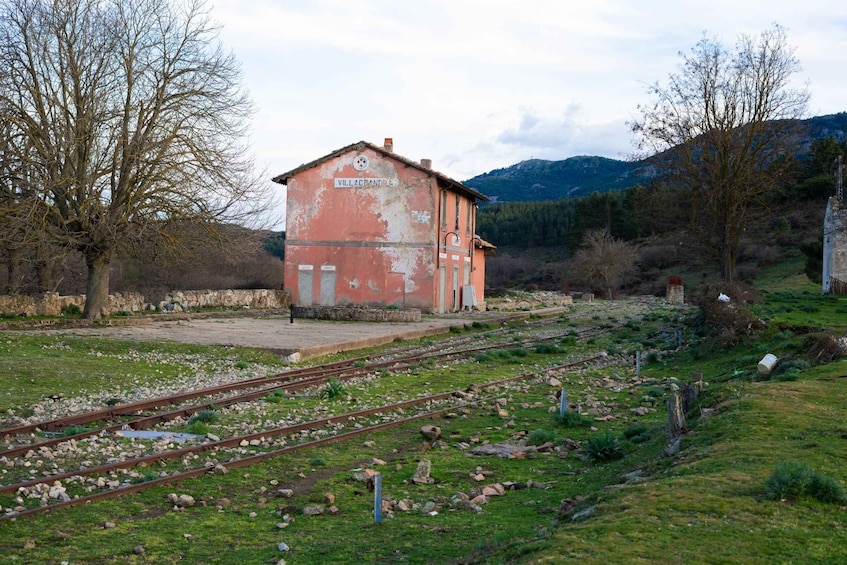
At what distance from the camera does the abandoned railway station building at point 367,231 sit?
39.5 metres

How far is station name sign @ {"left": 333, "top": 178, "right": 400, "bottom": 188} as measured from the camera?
40.2 meters

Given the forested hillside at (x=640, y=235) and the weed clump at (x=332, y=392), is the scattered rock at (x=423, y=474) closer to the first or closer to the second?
the weed clump at (x=332, y=392)

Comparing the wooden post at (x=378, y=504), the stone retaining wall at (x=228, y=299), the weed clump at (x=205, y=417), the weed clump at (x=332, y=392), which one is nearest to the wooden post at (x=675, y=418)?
the wooden post at (x=378, y=504)

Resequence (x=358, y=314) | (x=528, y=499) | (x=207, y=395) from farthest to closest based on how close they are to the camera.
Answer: (x=358, y=314) < (x=207, y=395) < (x=528, y=499)

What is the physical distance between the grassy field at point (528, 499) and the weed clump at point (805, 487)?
6cm

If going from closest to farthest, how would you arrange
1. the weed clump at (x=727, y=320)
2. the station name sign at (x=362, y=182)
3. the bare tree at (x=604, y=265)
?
the weed clump at (x=727, y=320), the station name sign at (x=362, y=182), the bare tree at (x=604, y=265)

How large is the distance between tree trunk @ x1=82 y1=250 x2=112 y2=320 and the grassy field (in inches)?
494

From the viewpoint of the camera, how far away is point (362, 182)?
1590 inches

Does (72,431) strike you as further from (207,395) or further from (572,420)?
(572,420)

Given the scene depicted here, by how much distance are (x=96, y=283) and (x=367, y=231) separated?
51.4ft

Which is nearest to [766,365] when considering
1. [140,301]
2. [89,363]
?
[89,363]

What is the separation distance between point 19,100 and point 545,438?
20.8 metres

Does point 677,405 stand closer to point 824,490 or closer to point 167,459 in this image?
point 824,490

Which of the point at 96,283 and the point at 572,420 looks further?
the point at 96,283
